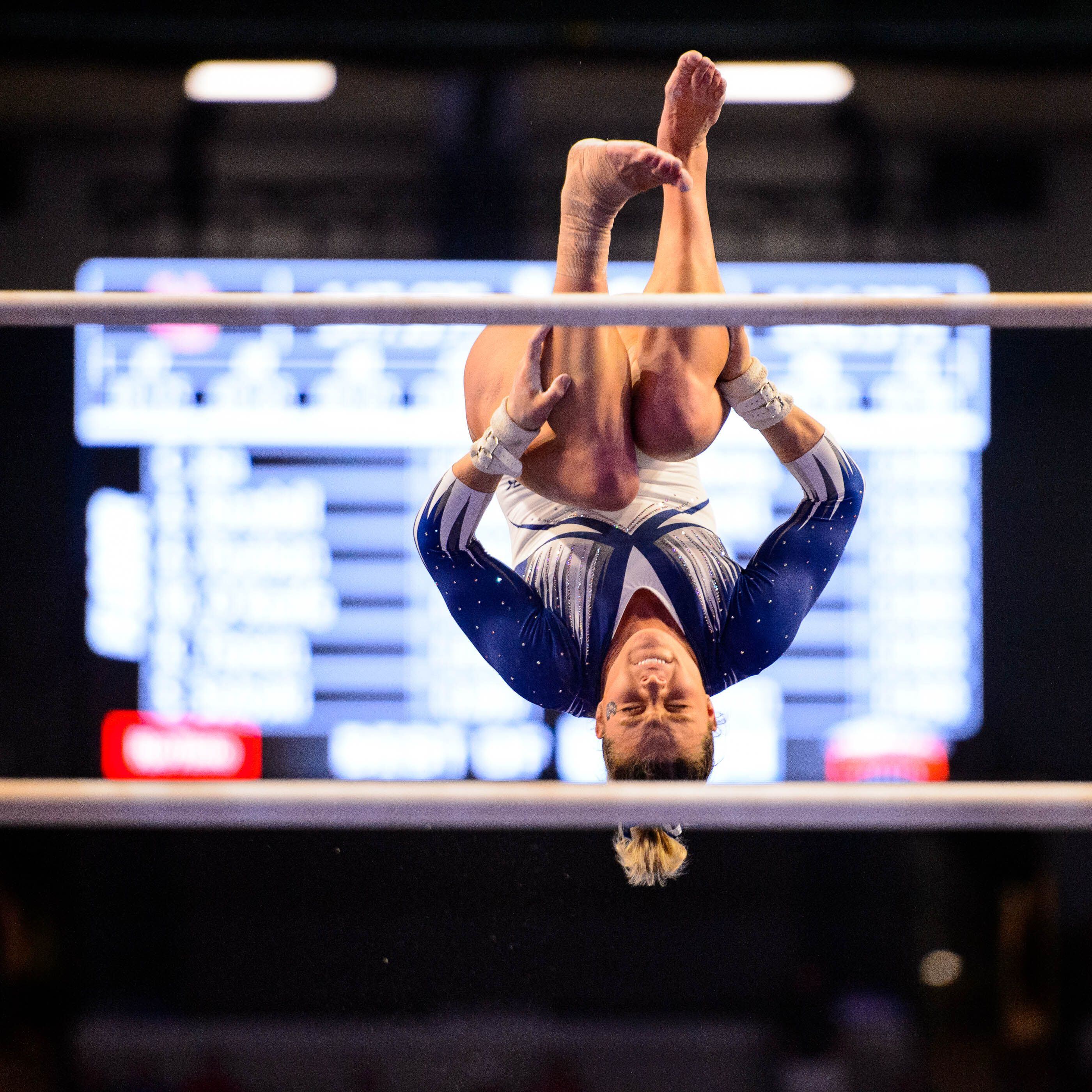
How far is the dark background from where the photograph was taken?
166 centimetres

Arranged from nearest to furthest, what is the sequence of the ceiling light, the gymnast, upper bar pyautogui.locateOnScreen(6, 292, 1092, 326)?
upper bar pyautogui.locateOnScreen(6, 292, 1092, 326), the gymnast, the ceiling light

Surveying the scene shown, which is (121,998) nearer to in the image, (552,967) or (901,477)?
(552,967)

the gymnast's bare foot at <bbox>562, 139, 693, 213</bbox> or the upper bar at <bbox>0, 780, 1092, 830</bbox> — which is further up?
the gymnast's bare foot at <bbox>562, 139, 693, 213</bbox>

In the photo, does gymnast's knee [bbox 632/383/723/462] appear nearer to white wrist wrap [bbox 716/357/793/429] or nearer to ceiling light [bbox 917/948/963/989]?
white wrist wrap [bbox 716/357/793/429]

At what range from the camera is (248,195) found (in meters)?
1.68

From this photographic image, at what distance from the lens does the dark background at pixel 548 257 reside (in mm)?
1664

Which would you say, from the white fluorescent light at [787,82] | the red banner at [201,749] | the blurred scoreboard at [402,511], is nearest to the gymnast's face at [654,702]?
the blurred scoreboard at [402,511]

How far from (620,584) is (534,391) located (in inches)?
7.8

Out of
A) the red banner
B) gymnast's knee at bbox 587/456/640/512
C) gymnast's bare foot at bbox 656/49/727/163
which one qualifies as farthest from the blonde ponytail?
the red banner

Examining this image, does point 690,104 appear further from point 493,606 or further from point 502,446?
point 493,606

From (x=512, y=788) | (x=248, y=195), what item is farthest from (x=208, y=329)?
(x=512, y=788)

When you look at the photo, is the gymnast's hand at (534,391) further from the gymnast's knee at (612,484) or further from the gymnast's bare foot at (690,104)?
the gymnast's bare foot at (690,104)

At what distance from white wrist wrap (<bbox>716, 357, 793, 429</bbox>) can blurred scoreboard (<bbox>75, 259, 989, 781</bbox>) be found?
2.25 ft

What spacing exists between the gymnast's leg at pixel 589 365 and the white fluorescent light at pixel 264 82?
104cm
